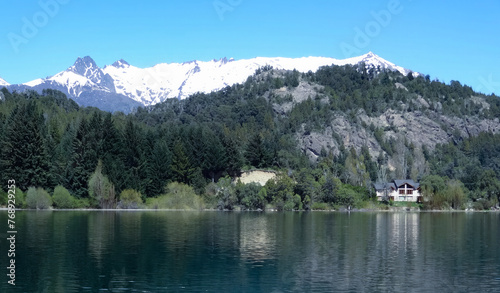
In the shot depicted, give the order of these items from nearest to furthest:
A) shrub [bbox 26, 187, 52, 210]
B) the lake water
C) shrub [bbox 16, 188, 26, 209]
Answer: the lake water
shrub [bbox 16, 188, 26, 209]
shrub [bbox 26, 187, 52, 210]

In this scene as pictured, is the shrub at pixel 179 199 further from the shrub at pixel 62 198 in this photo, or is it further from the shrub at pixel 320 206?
the shrub at pixel 320 206

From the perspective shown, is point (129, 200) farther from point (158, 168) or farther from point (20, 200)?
point (20, 200)

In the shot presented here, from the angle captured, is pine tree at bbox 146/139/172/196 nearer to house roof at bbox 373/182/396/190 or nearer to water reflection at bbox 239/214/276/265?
water reflection at bbox 239/214/276/265

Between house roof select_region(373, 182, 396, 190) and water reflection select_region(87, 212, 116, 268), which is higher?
house roof select_region(373, 182, 396, 190)

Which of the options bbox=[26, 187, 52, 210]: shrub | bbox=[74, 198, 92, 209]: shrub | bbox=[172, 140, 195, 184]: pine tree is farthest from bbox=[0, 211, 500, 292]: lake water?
bbox=[172, 140, 195, 184]: pine tree

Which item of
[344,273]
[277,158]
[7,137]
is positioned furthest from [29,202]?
[344,273]

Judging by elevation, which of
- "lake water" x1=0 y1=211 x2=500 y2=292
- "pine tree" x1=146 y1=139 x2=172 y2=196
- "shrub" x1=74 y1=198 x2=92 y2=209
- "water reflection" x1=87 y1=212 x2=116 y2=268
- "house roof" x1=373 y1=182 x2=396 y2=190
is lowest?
"lake water" x1=0 y1=211 x2=500 y2=292

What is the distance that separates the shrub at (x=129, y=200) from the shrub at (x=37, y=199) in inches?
559

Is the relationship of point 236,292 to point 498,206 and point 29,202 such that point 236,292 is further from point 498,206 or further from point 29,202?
point 498,206

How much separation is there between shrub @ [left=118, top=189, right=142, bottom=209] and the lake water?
39058 mm

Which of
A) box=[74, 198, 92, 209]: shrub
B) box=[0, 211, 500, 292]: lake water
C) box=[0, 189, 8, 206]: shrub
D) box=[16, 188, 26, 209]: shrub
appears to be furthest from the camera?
box=[74, 198, 92, 209]: shrub

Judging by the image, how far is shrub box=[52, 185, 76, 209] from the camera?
108 metres

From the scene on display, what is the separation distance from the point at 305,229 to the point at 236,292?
130 ft

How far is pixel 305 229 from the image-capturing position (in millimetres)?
74875
